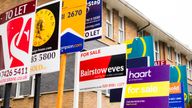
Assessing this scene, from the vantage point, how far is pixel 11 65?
554 centimetres

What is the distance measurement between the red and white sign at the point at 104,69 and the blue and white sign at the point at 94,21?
19.8 inches

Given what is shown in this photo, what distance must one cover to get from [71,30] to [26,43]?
6.16ft

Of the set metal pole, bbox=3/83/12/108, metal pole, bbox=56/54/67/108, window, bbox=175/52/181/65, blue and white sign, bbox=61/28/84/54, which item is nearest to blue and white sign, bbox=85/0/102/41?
blue and white sign, bbox=61/28/84/54

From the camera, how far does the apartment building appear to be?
16.2m

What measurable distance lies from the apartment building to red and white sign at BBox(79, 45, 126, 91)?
7.05 meters

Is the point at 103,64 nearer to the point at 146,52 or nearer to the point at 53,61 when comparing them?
the point at 53,61

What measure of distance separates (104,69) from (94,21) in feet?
3.68

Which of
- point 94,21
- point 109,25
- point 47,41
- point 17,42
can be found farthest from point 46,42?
point 109,25

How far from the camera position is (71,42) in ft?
23.6

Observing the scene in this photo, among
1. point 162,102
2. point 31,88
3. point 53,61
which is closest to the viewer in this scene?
point 53,61

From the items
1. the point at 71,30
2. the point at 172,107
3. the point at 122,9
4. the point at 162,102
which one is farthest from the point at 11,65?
the point at 122,9

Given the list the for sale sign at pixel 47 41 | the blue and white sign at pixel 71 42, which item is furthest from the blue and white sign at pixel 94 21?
the for sale sign at pixel 47 41

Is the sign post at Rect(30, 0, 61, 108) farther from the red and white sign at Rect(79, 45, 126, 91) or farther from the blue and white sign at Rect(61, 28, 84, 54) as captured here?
the red and white sign at Rect(79, 45, 126, 91)

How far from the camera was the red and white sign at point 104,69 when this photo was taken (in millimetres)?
8555
